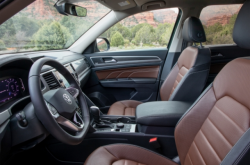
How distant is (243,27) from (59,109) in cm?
104

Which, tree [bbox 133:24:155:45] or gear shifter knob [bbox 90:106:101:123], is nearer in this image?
gear shifter knob [bbox 90:106:101:123]

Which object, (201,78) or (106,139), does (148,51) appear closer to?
(201,78)

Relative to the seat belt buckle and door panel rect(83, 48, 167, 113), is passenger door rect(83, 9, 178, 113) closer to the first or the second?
door panel rect(83, 48, 167, 113)

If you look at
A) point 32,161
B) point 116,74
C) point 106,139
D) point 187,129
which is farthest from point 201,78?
point 32,161

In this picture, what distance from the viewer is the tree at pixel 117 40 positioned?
2.57m

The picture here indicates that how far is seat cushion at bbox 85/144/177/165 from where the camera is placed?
1142 mm

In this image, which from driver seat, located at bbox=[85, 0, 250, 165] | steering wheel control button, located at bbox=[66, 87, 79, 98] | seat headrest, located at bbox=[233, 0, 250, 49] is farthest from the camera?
steering wheel control button, located at bbox=[66, 87, 79, 98]

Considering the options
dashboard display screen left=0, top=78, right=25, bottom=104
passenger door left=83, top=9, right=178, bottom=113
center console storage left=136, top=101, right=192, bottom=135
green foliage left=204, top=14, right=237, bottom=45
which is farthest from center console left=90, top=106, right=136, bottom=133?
green foliage left=204, top=14, right=237, bottom=45

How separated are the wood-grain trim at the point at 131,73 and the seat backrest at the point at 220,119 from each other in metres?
1.61

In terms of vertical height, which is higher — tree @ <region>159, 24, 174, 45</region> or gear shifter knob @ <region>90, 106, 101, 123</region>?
tree @ <region>159, 24, 174, 45</region>

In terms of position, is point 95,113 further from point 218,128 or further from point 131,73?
point 131,73

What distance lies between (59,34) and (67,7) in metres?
0.44

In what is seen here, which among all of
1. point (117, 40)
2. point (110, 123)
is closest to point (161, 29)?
point (117, 40)

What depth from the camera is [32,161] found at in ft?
4.78
